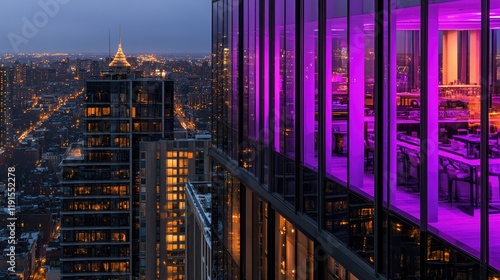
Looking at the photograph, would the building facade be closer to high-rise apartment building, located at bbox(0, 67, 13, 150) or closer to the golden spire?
high-rise apartment building, located at bbox(0, 67, 13, 150)

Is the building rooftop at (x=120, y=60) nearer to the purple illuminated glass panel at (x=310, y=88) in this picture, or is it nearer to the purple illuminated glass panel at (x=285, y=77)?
the purple illuminated glass panel at (x=285, y=77)

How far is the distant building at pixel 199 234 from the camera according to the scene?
56.4ft

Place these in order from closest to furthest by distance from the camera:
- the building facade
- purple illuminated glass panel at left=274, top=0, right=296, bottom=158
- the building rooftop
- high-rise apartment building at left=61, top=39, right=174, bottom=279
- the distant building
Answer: the building facade
purple illuminated glass panel at left=274, top=0, right=296, bottom=158
the distant building
high-rise apartment building at left=61, top=39, right=174, bottom=279
the building rooftop

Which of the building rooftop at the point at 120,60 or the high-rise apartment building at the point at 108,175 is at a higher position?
the building rooftop at the point at 120,60

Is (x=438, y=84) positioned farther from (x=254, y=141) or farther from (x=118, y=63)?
(x=118, y=63)

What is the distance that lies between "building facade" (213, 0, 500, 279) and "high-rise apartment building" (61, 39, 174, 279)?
151ft

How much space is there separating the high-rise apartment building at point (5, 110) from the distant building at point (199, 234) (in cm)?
2499

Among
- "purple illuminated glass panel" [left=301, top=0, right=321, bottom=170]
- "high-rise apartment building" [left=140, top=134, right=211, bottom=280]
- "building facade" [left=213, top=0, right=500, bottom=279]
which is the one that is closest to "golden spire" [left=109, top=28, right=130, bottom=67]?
"high-rise apartment building" [left=140, top=134, right=211, bottom=280]

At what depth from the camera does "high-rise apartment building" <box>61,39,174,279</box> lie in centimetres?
5531

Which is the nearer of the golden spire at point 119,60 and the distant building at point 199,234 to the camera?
the distant building at point 199,234

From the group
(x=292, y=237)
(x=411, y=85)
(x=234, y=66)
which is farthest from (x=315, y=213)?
(x=234, y=66)

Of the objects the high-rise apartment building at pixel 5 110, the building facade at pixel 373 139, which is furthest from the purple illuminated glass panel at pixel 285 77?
the high-rise apartment building at pixel 5 110

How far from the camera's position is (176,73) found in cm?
5619

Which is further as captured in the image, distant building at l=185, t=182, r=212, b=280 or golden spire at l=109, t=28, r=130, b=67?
golden spire at l=109, t=28, r=130, b=67
